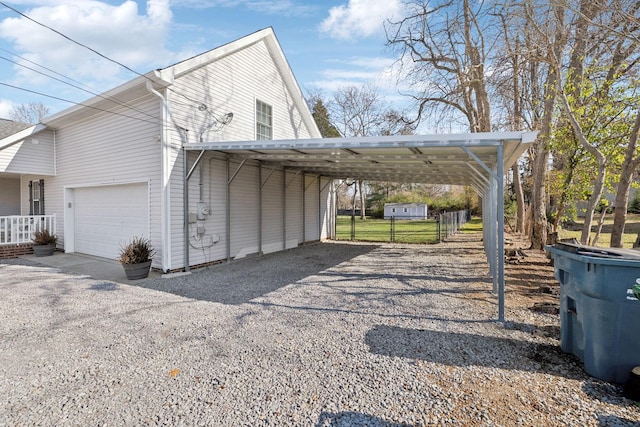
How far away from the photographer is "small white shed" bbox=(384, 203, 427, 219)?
33.4 m

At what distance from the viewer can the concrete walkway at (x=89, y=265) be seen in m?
7.12

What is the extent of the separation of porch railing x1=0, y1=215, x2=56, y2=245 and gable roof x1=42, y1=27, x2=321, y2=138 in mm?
2922

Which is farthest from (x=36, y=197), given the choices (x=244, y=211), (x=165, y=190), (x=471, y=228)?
(x=471, y=228)

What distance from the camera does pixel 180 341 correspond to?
379 centimetres

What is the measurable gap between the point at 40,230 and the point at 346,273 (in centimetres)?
957

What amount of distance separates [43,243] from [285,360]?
9.93 metres

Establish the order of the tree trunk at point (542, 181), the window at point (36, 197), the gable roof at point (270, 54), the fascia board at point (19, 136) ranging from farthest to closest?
the window at point (36, 197)
the fascia board at point (19, 136)
the tree trunk at point (542, 181)
the gable roof at point (270, 54)

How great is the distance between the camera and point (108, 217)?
905 centimetres

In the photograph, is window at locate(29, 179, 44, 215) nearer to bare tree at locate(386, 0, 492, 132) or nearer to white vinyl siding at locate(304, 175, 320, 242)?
white vinyl siding at locate(304, 175, 320, 242)

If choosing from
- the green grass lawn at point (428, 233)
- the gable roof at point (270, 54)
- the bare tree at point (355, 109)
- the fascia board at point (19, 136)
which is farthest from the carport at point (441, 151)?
the bare tree at point (355, 109)

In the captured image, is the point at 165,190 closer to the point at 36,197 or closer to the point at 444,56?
the point at 36,197

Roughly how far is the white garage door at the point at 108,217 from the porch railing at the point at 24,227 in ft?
3.74

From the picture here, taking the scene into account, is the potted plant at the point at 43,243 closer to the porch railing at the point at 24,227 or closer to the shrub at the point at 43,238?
the shrub at the point at 43,238

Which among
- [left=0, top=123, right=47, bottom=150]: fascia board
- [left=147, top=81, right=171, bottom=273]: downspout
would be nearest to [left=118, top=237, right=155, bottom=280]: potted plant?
[left=147, top=81, right=171, bottom=273]: downspout
